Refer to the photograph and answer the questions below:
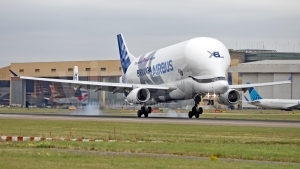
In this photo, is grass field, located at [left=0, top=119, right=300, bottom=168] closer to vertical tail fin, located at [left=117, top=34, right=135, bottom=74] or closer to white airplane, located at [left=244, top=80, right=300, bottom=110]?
vertical tail fin, located at [left=117, top=34, right=135, bottom=74]

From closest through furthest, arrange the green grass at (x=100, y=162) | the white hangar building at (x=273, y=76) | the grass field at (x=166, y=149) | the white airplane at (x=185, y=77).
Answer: the green grass at (x=100, y=162) < the grass field at (x=166, y=149) < the white airplane at (x=185, y=77) < the white hangar building at (x=273, y=76)

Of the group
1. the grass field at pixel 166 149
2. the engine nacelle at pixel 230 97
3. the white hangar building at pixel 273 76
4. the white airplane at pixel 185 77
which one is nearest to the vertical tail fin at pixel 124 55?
the white airplane at pixel 185 77

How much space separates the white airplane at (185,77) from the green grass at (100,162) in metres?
38.1

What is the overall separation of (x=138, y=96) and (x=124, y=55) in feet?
71.8

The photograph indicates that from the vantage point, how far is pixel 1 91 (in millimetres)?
180000

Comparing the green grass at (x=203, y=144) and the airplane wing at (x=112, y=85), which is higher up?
the airplane wing at (x=112, y=85)

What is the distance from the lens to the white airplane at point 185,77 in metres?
63.8

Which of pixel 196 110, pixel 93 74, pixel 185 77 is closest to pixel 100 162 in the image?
pixel 196 110

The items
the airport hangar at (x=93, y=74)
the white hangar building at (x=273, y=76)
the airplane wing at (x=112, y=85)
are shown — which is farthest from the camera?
the airport hangar at (x=93, y=74)

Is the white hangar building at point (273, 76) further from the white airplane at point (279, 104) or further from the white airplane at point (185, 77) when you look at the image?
the white airplane at point (185, 77)

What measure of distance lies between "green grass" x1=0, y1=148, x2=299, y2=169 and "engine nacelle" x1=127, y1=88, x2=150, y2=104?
41195 millimetres

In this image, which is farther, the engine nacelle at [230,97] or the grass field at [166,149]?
the engine nacelle at [230,97]

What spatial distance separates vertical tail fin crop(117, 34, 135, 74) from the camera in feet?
283

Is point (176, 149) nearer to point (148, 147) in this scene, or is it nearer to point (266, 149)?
point (148, 147)
